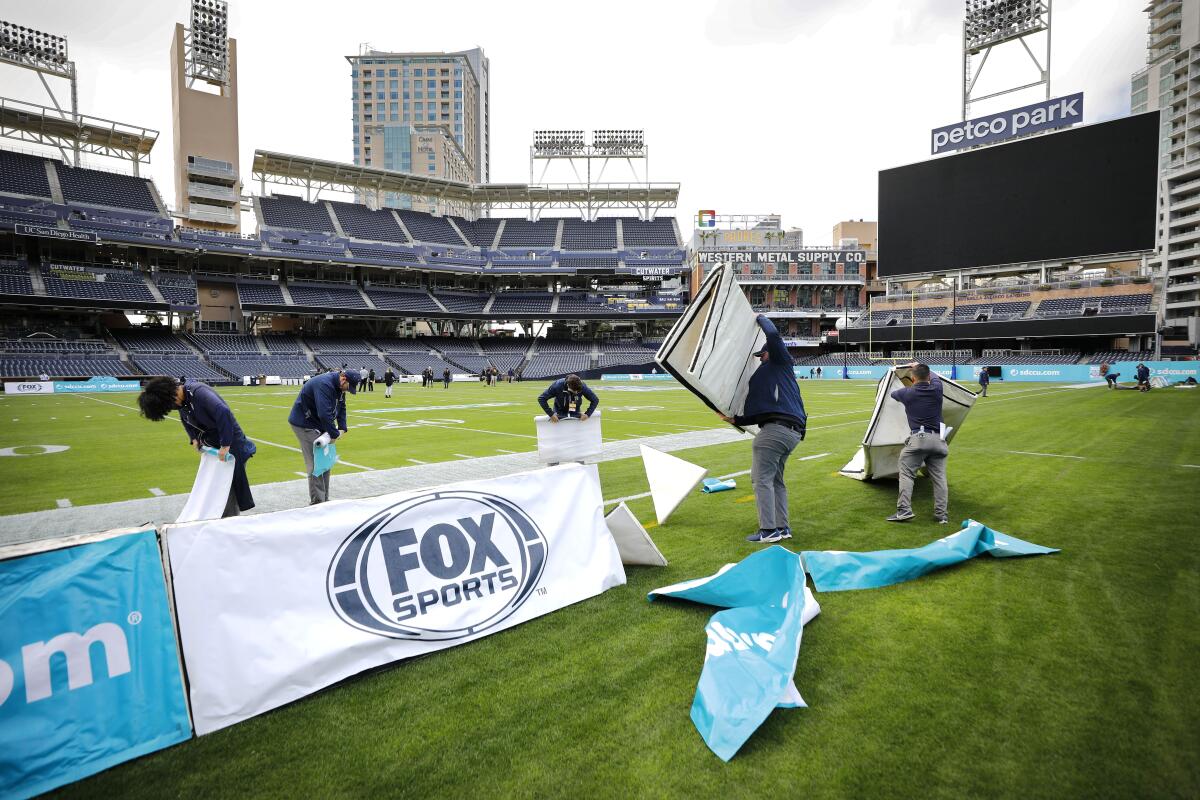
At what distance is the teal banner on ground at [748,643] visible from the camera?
2.88m

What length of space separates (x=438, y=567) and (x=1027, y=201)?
171 feet

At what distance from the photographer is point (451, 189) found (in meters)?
71.4

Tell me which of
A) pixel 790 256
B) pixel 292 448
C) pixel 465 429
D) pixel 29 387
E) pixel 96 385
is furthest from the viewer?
pixel 790 256

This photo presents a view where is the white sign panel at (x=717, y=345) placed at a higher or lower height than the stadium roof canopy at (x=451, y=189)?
lower

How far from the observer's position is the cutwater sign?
4412 centimetres

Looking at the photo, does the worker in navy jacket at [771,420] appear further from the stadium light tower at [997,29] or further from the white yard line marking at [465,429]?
the stadium light tower at [997,29]

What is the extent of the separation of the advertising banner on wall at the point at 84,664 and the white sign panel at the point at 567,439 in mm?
6951

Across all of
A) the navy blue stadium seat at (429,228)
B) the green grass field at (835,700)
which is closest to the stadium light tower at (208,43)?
the navy blue stadium seat at (429,228)

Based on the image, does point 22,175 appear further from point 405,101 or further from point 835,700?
point 405,101

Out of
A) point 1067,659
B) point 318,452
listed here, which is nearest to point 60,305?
point 318,452

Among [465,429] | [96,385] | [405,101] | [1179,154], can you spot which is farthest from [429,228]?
[1179,154]

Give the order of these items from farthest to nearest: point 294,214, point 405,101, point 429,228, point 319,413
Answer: point 405,101
point 429,228
point 294,214
point 319,413

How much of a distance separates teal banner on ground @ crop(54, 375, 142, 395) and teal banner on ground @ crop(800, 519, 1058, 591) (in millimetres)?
43525

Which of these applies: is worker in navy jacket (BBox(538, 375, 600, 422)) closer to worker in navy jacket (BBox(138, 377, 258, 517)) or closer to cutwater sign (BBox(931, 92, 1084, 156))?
worker in navy jacket (BBox(138, 377, 258, 517))
